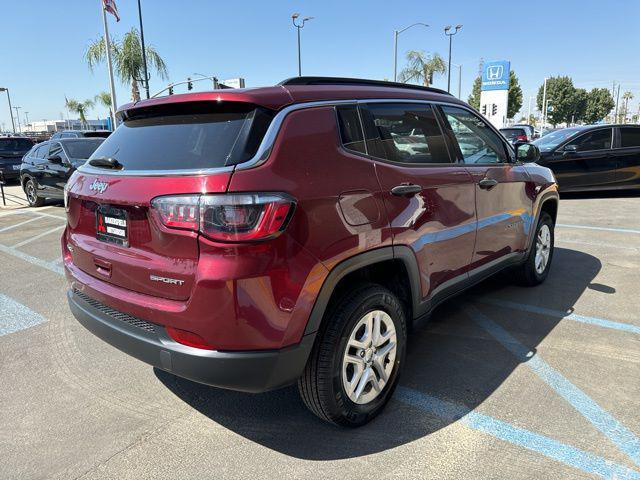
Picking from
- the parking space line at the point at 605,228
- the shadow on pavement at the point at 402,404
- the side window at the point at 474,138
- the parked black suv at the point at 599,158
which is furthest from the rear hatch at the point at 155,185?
the parked black suv at the point at 599,158

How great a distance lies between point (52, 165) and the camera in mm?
11062

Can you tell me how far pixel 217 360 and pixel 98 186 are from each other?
118 centimetres

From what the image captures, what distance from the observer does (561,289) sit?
4973 mm

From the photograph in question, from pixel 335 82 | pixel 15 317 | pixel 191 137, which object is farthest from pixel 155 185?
pixel 15 317

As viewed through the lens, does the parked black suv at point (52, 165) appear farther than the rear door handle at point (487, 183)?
Yes

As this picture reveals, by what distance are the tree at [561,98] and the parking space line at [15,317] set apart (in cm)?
9018

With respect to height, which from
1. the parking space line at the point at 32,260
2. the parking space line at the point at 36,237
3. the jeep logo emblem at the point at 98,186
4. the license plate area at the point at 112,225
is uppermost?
the jeep logo emblem at the point at 98,186

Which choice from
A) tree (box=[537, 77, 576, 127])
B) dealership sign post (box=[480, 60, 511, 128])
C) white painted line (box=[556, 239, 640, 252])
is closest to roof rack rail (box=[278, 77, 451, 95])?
white painted line (box=[556, 239, 640, 252])

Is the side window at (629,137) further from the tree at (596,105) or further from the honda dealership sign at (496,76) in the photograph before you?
the tree at (596,105)

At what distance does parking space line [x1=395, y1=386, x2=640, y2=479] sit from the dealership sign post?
1994 inches

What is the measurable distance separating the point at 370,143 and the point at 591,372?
2164 mm

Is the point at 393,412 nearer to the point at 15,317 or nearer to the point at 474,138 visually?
the point at 474,138

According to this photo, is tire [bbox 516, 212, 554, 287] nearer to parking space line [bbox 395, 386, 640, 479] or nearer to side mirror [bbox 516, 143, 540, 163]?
side mirror [bbox 516, 143, 540, 163]

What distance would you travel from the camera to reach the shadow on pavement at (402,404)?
2594mm
